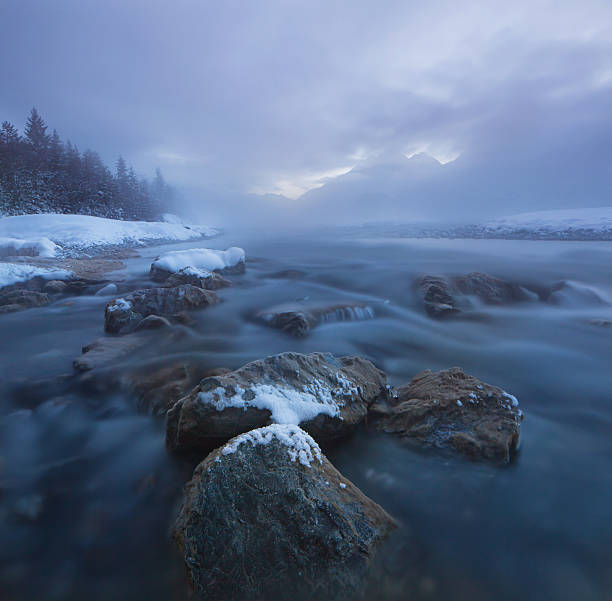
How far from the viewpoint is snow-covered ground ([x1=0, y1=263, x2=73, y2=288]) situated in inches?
327

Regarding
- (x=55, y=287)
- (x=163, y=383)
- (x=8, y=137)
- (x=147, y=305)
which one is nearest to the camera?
(x=163, y=383)

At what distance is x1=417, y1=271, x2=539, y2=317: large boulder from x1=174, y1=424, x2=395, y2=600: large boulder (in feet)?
19.7

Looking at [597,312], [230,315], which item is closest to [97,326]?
[230,315]

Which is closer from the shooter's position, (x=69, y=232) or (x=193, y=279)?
(x=193, y=279)

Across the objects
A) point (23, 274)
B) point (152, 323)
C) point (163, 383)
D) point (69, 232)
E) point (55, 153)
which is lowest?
point (163, 383)

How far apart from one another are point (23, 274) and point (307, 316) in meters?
8.09

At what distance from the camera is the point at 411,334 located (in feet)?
19.9

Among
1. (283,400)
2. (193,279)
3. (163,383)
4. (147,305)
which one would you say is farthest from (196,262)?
(283,400)

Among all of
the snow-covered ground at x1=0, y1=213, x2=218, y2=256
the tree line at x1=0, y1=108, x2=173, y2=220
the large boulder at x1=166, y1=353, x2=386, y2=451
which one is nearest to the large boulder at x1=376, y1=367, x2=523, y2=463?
the large boulder at x1=166, y1=353, x2=386, y2=451

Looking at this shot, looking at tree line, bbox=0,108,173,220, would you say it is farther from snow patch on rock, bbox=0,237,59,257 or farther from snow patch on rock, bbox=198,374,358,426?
snow patch on rock, bbox=198,374,358,426

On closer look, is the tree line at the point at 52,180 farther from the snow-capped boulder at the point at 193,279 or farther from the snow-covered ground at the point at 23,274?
the snow-capped boulder at the point at 193,279

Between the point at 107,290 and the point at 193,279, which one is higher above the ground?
the point at 193,279

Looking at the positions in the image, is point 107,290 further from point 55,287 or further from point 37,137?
point 37,137

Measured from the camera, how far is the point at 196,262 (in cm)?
1027
